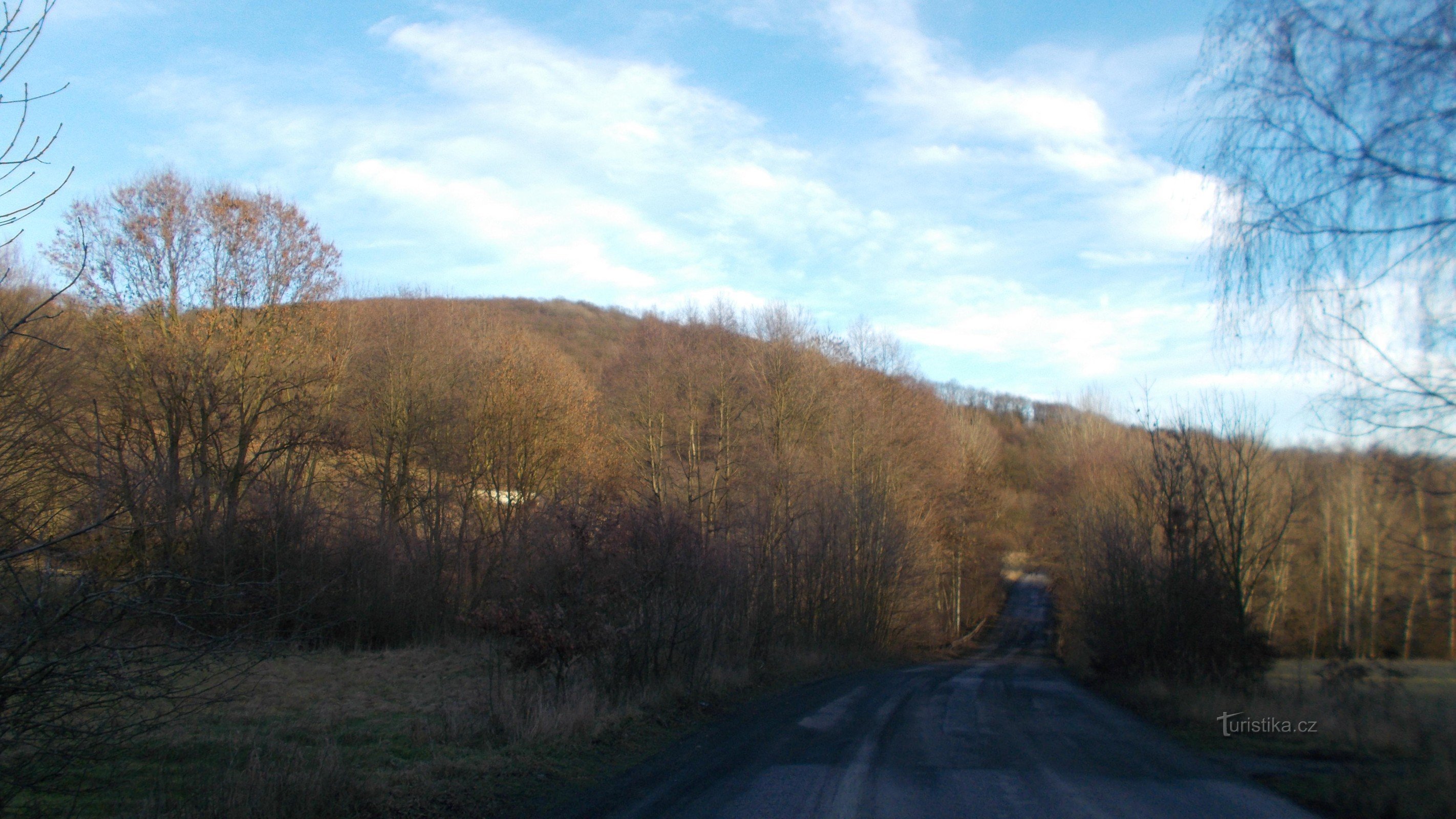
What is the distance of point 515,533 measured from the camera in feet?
89.7

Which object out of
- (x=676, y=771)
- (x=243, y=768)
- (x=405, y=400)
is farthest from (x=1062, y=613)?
(x=243, y=768)

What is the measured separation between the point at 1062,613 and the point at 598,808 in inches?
1440

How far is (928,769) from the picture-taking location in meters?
8.35

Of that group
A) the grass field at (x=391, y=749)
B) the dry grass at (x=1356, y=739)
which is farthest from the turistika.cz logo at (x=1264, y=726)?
the grass field at (x=391, y=749)

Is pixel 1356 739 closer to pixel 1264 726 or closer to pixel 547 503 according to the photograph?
pixel 1264 726

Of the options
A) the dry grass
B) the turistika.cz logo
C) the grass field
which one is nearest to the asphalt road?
the dry grass

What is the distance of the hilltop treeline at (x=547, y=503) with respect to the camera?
6434mm

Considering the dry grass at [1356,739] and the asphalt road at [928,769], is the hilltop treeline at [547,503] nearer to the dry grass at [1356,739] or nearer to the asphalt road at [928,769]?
the dry grass at [1356,739]

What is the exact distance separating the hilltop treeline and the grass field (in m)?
0.92

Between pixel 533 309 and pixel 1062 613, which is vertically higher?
pixel 533 309

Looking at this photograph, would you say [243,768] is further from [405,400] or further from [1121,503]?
[405,400]

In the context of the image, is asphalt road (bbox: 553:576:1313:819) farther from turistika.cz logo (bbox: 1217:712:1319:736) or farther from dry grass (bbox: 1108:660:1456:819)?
turistika.cz logo (bbox: 1217:712:1319:736)

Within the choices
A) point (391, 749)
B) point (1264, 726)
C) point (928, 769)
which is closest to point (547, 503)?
point (391, 749)

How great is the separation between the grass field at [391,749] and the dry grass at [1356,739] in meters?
7.03
